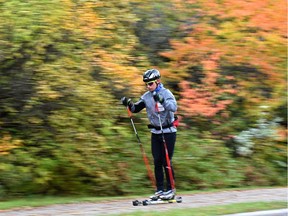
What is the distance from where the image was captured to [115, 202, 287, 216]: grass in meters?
8.11

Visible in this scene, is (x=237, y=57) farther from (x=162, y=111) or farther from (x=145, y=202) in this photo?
(x=145, y=202)

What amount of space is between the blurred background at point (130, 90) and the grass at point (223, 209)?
7.38 ft

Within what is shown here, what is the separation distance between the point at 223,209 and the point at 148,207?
3.83ft

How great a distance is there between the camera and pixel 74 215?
819 cm

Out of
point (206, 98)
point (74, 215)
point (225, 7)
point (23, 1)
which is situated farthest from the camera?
point (225, 7)

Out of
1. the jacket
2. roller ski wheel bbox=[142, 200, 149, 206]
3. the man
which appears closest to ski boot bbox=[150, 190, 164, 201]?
the man

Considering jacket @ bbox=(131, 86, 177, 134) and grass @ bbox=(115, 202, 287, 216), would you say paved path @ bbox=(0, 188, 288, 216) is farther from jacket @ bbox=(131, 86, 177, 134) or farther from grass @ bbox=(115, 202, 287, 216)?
jacket @ bbox=(131, 86, 177, 134)

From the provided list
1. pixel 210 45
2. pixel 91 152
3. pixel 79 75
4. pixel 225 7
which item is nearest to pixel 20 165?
pixel 91 152

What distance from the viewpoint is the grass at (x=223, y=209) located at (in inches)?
319

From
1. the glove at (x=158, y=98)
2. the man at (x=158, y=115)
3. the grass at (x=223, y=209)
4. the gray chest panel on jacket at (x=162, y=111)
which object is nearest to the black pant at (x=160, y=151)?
the man at (x=158, y=115)

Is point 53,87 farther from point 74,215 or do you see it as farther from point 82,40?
point 74,215

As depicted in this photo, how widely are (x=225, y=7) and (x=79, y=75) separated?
430 cm

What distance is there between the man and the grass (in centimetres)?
86

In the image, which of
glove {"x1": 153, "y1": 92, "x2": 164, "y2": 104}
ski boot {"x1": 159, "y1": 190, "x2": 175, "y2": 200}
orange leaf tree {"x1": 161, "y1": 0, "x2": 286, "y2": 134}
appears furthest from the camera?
orange leaf tree {"x1": 161, "y1": 0, "x2": 286, "y2": 134}
